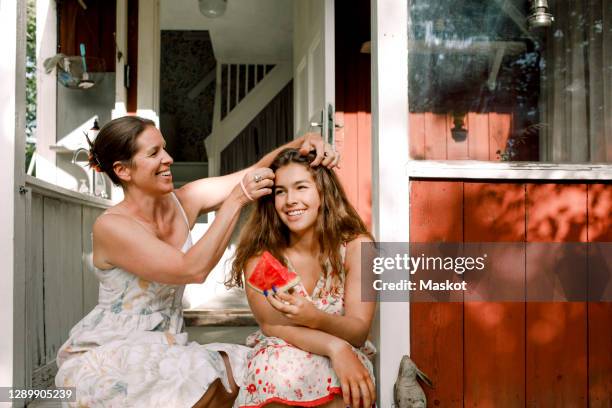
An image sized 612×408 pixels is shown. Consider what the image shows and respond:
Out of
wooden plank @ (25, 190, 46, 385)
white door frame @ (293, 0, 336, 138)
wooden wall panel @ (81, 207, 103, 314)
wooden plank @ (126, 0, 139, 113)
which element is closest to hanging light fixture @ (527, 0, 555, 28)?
white door frame @ (293, 0, 336, 138)

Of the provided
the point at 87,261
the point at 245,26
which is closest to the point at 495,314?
the point at 87,261

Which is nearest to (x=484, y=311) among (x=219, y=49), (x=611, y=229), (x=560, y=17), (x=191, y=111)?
(x=611, y=229)

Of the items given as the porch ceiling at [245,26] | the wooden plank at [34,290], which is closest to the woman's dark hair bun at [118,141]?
the wooden plank at [34,290]

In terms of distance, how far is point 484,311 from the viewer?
89.6 inches

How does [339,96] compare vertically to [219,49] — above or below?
below

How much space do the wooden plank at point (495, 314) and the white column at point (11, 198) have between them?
6.21 ft

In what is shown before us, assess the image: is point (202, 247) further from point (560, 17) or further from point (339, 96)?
point (339, 96)

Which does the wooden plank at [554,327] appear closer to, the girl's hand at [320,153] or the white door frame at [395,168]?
the white door frame at [395,168]

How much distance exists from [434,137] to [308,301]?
1033 mm

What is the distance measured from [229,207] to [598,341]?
1.73 metres

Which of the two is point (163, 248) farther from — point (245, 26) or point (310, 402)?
point (245, 26)

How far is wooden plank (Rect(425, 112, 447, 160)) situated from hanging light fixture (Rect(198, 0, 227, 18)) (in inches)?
142

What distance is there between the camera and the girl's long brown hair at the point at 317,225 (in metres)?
2.04

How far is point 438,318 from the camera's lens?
2268mm
